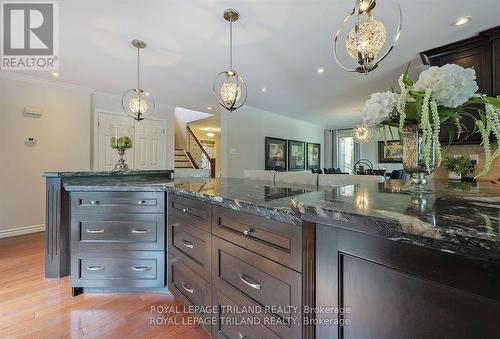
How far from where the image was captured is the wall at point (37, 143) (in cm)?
359

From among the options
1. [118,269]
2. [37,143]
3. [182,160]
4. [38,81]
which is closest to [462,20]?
[118,269]

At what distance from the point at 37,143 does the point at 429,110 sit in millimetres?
5125

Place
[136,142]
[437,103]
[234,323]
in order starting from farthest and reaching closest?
[136,142] < [234,323] < [437,103]

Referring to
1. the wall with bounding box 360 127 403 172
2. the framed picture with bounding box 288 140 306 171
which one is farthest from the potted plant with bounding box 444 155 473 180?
the wall with bounding box 360 127 403 172

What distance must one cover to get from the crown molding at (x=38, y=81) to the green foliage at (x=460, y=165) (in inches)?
223

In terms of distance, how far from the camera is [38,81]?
384 centimetres

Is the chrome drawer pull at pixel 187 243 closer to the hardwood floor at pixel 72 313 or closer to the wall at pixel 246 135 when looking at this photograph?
the hardwood floor at pixel 72 313

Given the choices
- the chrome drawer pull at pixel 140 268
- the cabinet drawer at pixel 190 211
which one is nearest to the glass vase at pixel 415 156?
the cabinet drawer at pixel 190 211

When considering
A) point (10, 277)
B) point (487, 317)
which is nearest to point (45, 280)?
point (10, 277)

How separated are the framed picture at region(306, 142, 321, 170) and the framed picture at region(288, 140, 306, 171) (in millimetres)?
292

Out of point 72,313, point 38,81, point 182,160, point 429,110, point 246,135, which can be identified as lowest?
point 72,313

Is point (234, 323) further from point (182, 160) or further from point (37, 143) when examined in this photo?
point (182, 160)

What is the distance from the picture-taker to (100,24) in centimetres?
237

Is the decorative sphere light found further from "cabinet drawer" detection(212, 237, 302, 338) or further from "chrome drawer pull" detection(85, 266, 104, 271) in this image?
"chrome drawer pull" detection(85, 266, 104, 271)
